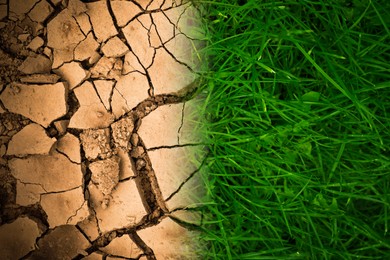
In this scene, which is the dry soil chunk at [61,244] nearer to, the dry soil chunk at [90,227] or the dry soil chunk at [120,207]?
the dry soil chunk at [90,227]

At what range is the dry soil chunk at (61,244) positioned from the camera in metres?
1.93

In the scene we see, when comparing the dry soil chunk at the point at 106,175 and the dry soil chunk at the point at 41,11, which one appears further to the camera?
the dry soil chunk at the point at 41,11

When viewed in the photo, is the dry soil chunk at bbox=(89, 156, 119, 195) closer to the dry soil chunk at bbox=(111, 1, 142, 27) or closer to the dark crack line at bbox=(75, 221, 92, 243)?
the dark crack line at bbox=(75, 221, 92, 243)

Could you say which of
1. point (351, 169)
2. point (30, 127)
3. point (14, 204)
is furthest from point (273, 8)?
point (14, 204)

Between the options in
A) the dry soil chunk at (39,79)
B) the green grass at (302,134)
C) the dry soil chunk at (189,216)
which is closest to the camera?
the green grass at (302,134)

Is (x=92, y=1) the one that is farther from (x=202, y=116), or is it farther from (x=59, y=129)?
(x=202, y=116)

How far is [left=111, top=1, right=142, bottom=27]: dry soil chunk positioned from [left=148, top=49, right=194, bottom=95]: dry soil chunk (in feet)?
0.81

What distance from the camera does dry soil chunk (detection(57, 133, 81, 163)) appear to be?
195 centimetres

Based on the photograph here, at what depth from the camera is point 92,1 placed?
80.4 inches

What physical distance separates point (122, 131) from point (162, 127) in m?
0.21

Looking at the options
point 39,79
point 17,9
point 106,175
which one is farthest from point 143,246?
point 17,9

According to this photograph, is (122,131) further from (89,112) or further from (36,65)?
(36,65)

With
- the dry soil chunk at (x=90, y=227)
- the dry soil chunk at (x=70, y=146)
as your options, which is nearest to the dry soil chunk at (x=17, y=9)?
the dry soil chunk at (x=70, y=146)

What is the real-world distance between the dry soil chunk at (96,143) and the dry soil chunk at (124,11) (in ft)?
2.00
